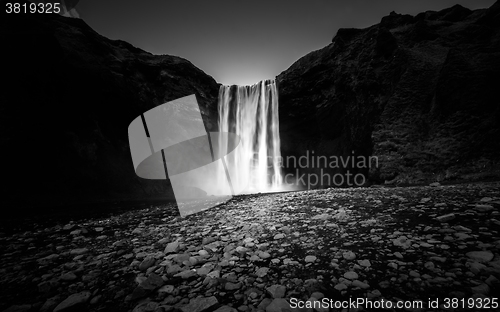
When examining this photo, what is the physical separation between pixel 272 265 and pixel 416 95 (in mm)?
15270

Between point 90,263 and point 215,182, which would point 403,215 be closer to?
point 90,263

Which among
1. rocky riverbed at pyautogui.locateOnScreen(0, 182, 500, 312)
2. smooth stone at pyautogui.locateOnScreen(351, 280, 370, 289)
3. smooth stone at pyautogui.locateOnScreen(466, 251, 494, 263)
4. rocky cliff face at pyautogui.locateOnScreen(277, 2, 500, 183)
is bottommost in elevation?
rocky riverbed at pyautogui.locateOnScreen(0, 182, 500, 312)

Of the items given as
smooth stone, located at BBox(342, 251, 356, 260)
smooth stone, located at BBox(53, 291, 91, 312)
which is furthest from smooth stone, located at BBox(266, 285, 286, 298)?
smooth stone, located at BBox(53, 291, 91, 312)

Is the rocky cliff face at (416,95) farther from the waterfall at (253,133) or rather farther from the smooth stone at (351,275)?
the smooth stone at (351,275)

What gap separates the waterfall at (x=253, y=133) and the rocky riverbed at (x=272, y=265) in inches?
739

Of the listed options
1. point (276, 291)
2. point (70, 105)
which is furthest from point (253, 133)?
point (276, 291)

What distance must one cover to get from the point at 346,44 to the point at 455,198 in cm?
1859

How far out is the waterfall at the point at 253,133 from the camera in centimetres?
2248

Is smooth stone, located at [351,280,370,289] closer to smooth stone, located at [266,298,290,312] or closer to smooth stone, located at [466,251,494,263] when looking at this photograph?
smooth stone, located at [266,298,290,312]

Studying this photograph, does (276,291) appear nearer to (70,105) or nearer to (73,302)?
(73,302)

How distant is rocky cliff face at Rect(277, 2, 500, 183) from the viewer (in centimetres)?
974

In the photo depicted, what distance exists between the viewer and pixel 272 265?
2.46m

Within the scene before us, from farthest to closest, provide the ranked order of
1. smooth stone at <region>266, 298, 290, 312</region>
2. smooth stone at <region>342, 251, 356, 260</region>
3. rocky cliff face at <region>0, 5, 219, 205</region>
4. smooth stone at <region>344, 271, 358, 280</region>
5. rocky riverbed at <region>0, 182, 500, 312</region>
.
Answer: rocky cliff face at <region>0, 5, 219, 205</region>, smooth stone at <region>342, 251, 356, 260</region>, smooth stone at <region>344, 271, 358, 280</region>, rocky riverbed at <region>0, 182, 500, 312</region>, smooth stone at <region>266, 298, 290, 312</region>

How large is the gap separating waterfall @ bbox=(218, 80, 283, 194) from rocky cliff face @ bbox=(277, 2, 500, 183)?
18.4ft
